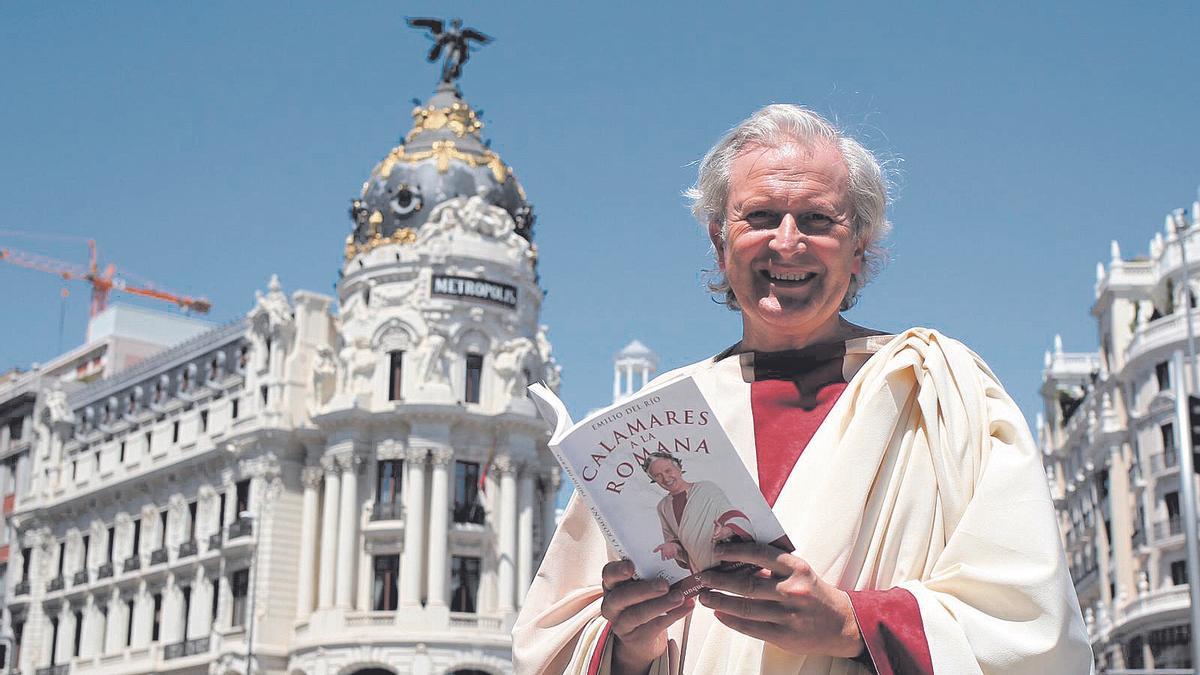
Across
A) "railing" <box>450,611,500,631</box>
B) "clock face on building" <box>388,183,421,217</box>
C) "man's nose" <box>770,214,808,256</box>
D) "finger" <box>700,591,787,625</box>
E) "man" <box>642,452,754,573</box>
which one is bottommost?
"finger" <box>700,591,787,625</box>

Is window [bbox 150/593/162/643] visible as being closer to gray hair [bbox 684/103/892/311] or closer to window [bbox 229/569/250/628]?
window [bbox 229/569/250/628]

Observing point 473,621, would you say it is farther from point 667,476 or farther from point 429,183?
point 667,476

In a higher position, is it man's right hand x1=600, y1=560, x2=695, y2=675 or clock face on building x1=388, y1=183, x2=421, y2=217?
clock face on building x1=388, y1=183, x2=421, y2=217

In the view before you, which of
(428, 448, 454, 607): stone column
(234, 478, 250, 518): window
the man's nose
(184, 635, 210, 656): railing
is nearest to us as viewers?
the man's nose

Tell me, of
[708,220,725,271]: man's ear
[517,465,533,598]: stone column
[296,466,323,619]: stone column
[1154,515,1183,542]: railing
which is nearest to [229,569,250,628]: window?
[296,466,323,619]: stone column

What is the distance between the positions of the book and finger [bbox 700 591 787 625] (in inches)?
2.5

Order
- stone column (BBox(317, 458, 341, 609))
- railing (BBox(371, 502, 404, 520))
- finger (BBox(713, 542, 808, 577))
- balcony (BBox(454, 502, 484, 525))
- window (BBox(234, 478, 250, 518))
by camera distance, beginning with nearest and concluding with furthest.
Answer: finger (BBox(713, 542, 808, 577)) < railing (BBox(371, 502, 404, 520)) < balcony (BBox(454, 502, 484, 525)) < stone column (BBox(317, 458, 341, 609)) < window (BBox(234, 478, 250, 518))

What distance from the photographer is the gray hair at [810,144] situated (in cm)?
364

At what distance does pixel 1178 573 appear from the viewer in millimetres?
43250

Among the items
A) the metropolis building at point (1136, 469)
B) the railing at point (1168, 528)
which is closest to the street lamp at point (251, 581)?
the metropolis building at point (1136, 469)

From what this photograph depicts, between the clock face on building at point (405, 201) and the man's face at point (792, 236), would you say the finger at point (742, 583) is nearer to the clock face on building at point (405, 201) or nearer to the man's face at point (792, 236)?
the man's face at point (792, 236)

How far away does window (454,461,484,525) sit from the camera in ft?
140

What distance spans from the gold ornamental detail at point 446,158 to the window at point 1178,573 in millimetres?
23130

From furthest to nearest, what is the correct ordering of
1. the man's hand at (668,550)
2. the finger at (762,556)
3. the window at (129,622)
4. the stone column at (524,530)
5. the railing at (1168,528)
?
the window at (129,622)
the railing at (1168,528)
the stone column at (524,530)
the man's hand at (668,550)
the finger at (762,556)
